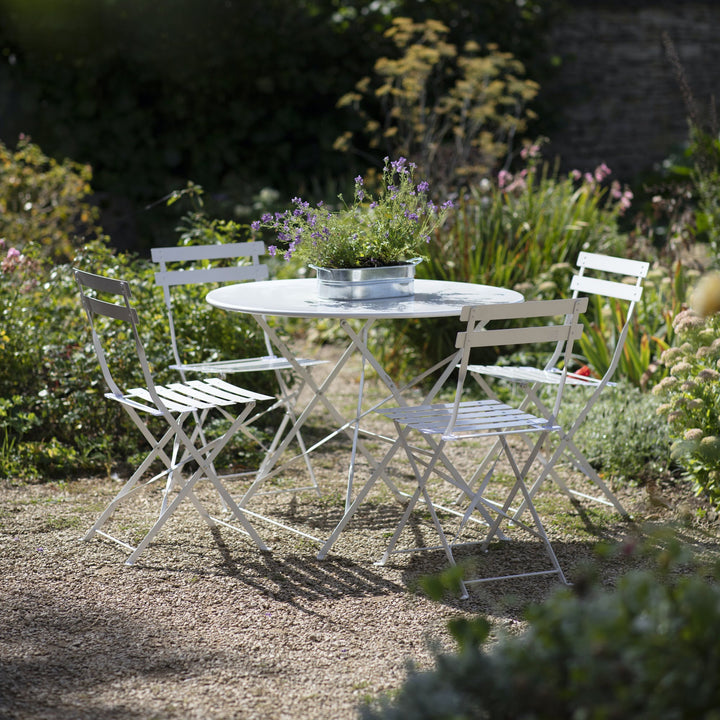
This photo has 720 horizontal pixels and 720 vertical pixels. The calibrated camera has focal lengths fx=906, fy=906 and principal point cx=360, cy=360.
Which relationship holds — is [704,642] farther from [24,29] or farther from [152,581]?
[24,29]

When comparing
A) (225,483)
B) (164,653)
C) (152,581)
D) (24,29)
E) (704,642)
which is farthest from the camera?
(24,29)

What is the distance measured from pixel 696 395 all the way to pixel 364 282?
1.48 m

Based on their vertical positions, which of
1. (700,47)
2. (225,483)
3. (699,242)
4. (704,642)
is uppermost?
(700,47)

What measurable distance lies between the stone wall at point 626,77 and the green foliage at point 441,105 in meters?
1.00

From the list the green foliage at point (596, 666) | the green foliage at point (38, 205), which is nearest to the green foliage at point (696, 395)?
the green foliage at point (596, 666)

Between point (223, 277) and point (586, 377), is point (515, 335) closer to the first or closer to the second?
point (586, 377)

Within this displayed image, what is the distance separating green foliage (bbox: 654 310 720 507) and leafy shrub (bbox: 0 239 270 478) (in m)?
2.37

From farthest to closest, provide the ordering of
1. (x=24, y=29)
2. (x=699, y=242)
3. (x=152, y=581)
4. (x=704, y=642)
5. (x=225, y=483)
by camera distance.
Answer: (x=24, y=29), (x=699, y=242), (x=225, y=483), (x=152, y=581), (x=704, y=642)

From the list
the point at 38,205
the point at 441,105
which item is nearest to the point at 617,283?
the point at 38,205

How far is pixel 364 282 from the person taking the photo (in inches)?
141

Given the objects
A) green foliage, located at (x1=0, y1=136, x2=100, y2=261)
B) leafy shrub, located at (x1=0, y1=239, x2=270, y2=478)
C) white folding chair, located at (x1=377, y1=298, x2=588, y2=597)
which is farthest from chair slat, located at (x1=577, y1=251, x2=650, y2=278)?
green foliage, located at (x1=0, y1=136, x2=100, y2=261)

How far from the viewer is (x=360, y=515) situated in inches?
155

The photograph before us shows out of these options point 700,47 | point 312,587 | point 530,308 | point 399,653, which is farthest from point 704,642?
point 700,47

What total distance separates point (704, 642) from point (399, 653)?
1.39 meters
